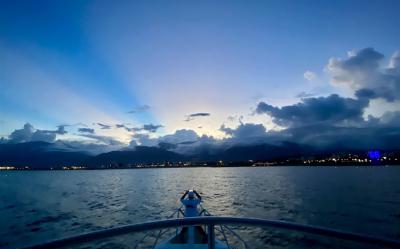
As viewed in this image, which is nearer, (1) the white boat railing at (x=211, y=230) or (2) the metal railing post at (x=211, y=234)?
(1) the white boat railing at (x=211, y=230)

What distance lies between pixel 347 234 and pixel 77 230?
35323 mm

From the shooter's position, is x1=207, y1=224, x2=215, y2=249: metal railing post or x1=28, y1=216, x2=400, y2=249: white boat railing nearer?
x1=28, y1=216, x2=400, y2=249: white boat railing

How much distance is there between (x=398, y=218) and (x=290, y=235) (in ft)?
63.1

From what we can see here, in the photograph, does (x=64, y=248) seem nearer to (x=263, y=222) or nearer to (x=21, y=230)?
(x=263, y=222)

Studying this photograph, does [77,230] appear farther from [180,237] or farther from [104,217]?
[180,237]

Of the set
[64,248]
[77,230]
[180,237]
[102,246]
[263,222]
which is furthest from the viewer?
[77,230]

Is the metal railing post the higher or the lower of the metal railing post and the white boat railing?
the lower

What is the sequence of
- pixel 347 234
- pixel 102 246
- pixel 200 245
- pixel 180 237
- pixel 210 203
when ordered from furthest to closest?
pixel 210 203 → pixel 102 246 → pixel 180 237 → pixel 200 245 → pixel 347 234

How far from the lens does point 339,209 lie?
44.8 meters

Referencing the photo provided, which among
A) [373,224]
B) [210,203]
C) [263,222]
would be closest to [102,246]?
[263,222]

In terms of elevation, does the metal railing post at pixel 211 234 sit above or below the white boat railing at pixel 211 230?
below

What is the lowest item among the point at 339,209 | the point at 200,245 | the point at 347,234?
the point at 339,209

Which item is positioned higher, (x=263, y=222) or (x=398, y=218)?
(x=263, y=222)

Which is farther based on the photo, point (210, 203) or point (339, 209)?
point (210, 203)
